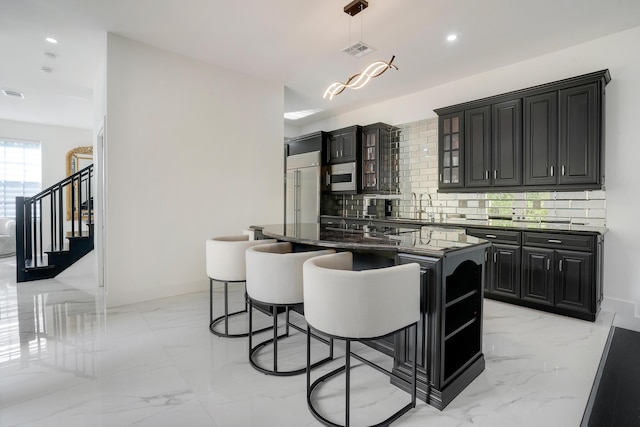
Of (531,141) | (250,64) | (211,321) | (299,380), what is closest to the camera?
(299,380)

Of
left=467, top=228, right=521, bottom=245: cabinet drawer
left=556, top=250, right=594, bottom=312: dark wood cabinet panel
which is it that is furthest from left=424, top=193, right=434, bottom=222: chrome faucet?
left=556, top=250, right=594, bottom=312: dark wood cabinet panel

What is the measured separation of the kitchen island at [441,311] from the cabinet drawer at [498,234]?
1627 mm

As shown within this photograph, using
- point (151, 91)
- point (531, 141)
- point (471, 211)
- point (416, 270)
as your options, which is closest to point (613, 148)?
point (531, 141)

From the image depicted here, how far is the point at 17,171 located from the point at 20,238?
373cm

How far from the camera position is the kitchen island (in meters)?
1.84

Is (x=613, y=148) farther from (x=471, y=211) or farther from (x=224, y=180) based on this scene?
(x=224, y=180)

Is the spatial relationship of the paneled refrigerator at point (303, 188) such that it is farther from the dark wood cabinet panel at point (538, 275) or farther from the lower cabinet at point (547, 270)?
the dark wood cabinet panel at point (538, 275)

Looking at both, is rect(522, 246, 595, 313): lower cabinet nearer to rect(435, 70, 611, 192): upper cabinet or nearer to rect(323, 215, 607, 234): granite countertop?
rect(323, 215, 607, 234): granite countertop

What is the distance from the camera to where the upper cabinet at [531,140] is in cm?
326

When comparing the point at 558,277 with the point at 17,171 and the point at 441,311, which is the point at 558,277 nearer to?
the point at 441,311

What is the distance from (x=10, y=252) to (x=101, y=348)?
6244mm

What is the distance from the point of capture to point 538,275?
11.2 ft

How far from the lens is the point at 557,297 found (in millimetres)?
3291

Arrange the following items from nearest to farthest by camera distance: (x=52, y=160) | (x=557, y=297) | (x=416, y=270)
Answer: (x=416, y=270) < (x=557, y=297) < (x=52, y=160)
